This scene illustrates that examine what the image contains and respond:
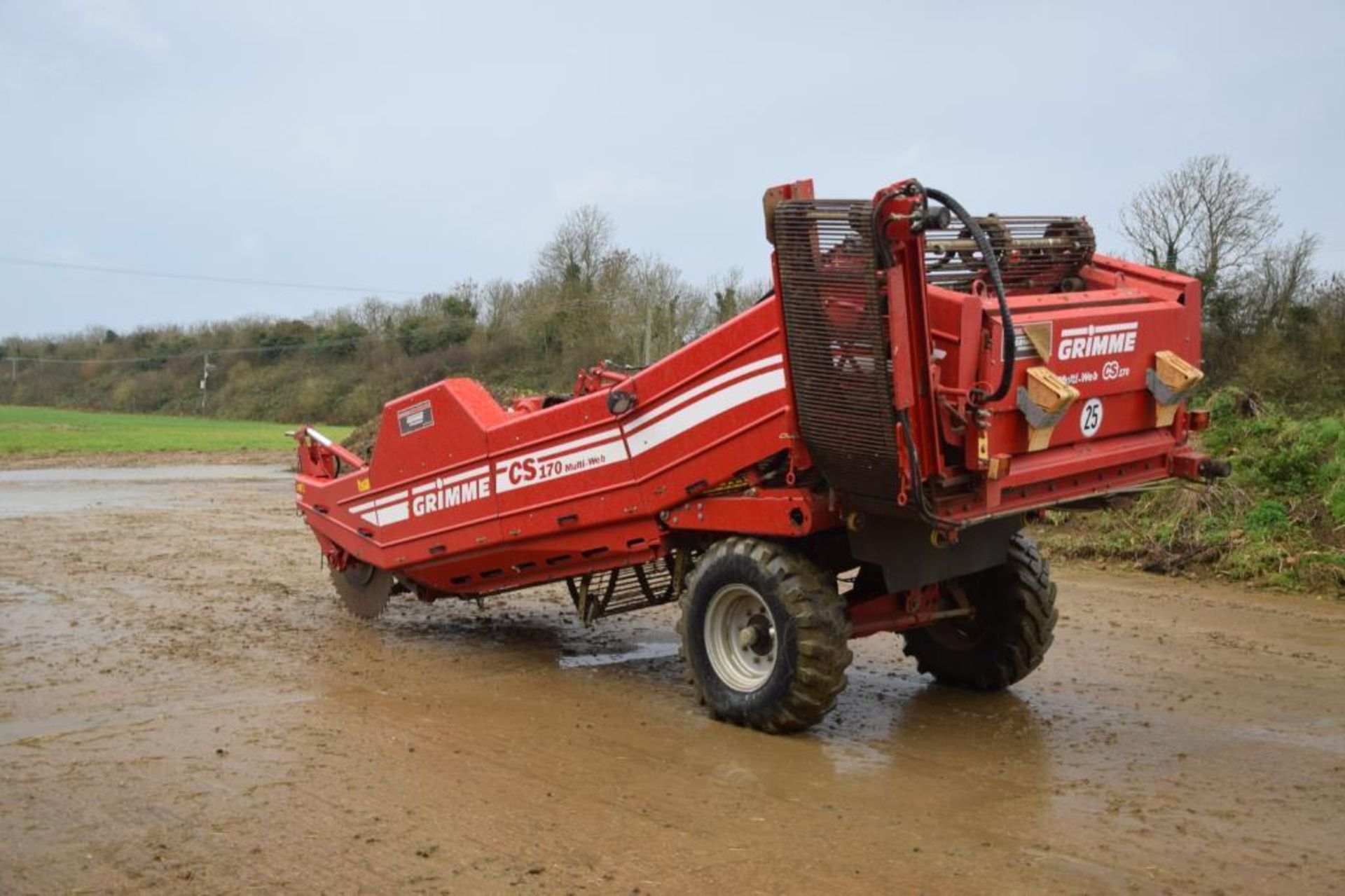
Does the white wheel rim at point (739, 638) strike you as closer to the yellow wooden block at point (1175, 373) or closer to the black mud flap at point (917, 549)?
the black mud flap at point (917, 549)

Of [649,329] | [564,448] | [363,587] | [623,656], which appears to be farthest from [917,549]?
[649,329]

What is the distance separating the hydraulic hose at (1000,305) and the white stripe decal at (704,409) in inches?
42.9

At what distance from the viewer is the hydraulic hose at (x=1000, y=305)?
570 centimetres

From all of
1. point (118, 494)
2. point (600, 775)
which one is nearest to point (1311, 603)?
point (600, 775)

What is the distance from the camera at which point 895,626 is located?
710 centimetres

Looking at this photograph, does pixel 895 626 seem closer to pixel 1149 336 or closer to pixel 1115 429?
pixel 1115 429

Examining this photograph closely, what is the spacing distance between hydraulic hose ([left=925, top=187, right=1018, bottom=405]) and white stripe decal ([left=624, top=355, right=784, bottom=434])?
109 cm

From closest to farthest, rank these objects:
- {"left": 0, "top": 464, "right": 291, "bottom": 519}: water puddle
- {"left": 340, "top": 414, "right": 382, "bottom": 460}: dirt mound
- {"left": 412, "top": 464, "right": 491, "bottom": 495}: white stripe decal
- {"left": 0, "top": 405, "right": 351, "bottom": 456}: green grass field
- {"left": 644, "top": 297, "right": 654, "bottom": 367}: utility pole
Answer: {"left": 412, "top": 464, "right": 491, "bottom": 495}: white stripe decal
{"left": 0, "top": 464, "right": 291, "bottom": 519}: water puddle
{"left": 340, "top": 414, "right": 382, "bottom": 460}: dirt mound
{"left": 644, "top": 297, "right": 654, "bottom": 367}: utility pole
{"left": 0, "top": 405, "right": 351, "bottom": 456}: green grass field

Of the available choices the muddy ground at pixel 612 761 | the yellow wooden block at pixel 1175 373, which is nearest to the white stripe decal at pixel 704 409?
the muddy ground at pixel 612 761

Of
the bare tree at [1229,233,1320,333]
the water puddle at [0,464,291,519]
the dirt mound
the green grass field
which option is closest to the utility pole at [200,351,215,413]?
the green grass field

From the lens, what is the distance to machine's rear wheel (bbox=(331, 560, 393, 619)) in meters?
9.72

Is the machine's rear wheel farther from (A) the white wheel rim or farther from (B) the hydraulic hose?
(B) the hydraulic hose

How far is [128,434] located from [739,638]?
39576mm

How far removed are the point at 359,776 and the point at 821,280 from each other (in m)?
3.08
